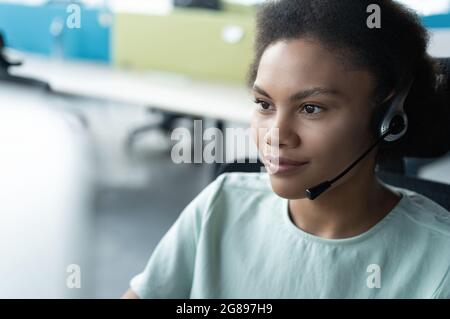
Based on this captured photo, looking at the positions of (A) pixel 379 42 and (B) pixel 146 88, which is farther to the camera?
(B) pixel 146 88

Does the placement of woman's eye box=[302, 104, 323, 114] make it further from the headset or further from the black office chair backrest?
the black office chair backrest

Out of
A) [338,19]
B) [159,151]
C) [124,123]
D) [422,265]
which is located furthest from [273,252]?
[159,151]

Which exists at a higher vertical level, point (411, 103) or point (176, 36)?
point (176, 36)

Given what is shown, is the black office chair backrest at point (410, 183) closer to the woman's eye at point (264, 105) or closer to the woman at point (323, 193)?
the woman at point (323, 193)

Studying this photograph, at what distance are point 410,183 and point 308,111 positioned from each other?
259 mm

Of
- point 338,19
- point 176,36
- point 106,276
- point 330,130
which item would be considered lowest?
point 106,276

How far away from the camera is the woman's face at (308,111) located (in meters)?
0.51

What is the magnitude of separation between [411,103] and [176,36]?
98 centimetres

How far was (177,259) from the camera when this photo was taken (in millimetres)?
643

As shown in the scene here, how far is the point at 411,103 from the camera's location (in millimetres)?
573

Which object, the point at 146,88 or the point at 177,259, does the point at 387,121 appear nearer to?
the point at 177,259

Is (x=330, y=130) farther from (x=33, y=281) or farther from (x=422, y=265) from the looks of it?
(x=33, y=281)

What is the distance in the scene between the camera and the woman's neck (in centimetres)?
60

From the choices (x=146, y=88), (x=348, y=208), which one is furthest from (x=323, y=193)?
(x=146, y=88)
